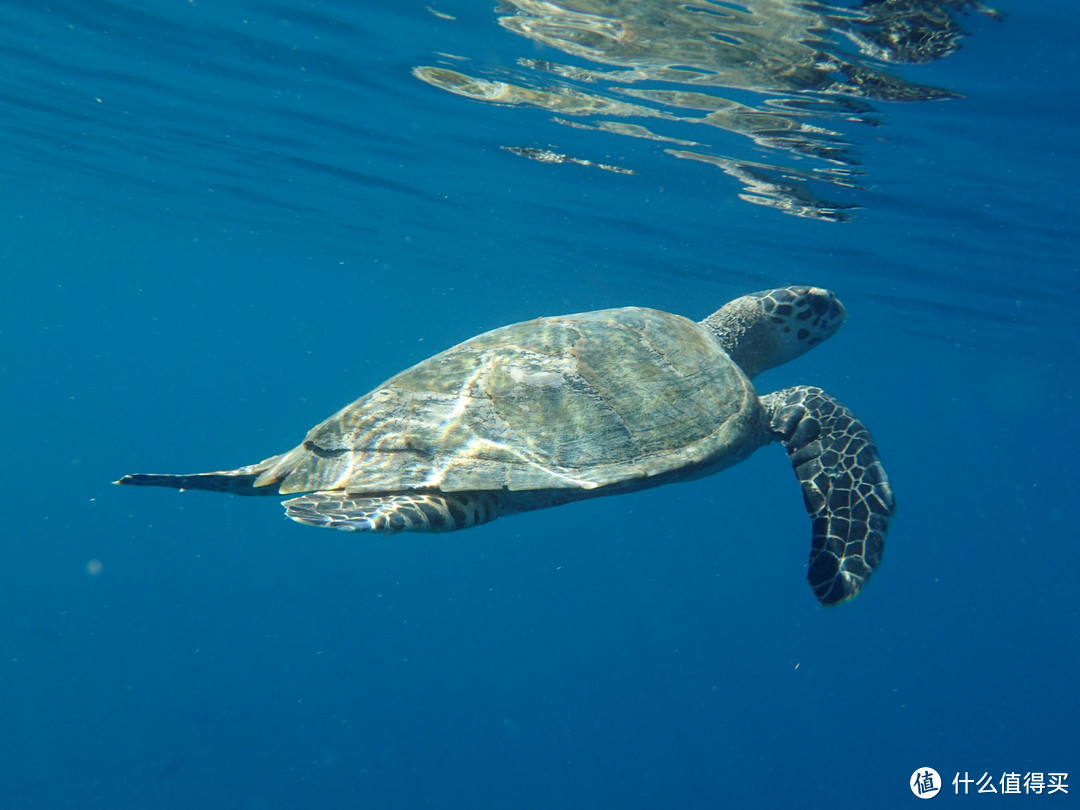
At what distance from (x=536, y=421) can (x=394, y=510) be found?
4.53 ft

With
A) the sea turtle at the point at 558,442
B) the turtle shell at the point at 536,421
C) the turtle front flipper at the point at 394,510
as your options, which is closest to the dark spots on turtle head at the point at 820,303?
the sea turtle at the point at 558,442

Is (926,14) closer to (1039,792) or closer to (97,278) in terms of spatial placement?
(1039,792)

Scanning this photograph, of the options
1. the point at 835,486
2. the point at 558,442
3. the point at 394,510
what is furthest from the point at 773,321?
the point at 394,510

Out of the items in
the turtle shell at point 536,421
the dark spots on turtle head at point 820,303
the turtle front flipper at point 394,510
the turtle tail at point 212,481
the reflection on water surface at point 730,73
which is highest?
the reflection on water surface at point 730,73

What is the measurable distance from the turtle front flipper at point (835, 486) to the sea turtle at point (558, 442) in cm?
1

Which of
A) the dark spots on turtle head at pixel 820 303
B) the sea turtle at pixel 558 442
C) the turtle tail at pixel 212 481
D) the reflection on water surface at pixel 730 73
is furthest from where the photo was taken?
the dark spots on turtle head at pixel 820 303

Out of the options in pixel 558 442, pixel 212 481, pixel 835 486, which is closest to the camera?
pixel 558 442

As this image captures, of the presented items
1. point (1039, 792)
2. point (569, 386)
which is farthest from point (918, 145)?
point (1039, 792)

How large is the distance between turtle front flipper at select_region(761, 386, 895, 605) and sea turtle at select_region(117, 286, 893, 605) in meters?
0.01

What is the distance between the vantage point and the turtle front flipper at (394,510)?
4.21m

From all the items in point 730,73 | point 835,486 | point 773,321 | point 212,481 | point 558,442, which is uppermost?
point 730,73

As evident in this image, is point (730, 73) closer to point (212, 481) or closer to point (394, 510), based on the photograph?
point (394, 510)

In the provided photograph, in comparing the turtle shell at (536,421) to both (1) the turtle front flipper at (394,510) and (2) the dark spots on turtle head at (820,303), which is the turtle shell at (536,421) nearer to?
(1) the turtle front flipper at (394,510)

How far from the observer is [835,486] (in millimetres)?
6012
